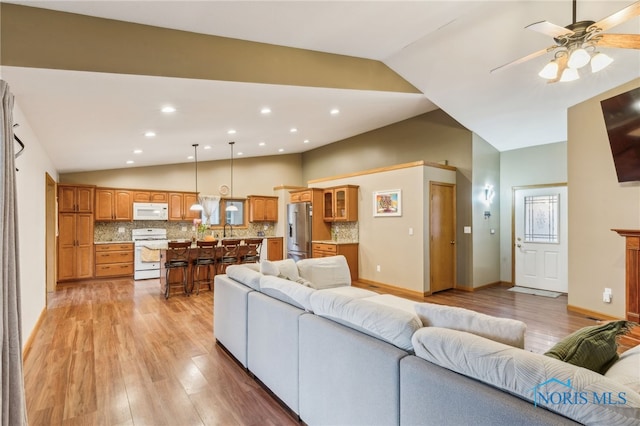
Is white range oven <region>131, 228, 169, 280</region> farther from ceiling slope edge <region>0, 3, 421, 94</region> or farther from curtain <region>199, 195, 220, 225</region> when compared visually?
ceiling slope edge <region>0, 3, 421, 94</region>

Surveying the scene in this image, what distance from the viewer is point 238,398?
2463 millimetres

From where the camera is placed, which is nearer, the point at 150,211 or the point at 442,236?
the point at 442,236

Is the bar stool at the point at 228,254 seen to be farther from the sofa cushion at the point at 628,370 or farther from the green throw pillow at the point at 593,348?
the sofa cushion at the point at 628,370

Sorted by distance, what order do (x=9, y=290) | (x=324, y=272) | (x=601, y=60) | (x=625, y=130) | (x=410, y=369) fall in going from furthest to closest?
(x=324, y=272) < (x=625, y=130) < (x=601, y=60) < (x=9, y=290) < (x=410, y=369)

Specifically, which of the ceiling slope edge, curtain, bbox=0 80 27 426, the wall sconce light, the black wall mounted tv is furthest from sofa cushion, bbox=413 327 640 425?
the wall sconce light

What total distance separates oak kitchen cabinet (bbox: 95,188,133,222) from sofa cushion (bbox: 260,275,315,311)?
6309 mm

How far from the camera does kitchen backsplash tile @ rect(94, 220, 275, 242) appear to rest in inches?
302

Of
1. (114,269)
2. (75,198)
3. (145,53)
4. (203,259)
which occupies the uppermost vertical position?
(145,53)

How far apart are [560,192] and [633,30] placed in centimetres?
337

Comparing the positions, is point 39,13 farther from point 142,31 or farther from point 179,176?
point 179,176

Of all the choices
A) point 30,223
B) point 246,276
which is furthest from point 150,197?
point 246,276

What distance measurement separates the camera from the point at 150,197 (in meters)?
7.95

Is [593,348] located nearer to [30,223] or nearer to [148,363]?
[148,363]

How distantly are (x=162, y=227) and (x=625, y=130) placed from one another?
887 centimetres
